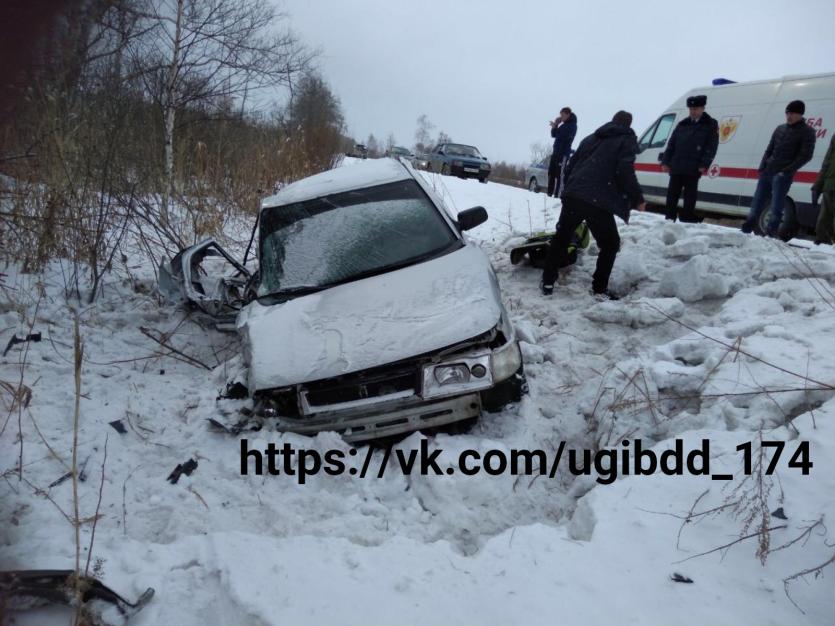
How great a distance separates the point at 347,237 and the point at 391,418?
1477mm

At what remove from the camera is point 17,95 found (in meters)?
0.69

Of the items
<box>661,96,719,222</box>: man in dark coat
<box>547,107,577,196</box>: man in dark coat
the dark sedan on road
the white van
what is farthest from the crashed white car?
the dark sedan on road

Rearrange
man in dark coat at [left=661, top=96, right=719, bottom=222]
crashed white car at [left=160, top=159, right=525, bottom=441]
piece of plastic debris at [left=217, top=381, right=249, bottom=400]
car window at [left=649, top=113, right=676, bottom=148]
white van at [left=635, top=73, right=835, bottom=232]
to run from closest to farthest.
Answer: crashed white car at [left=160, top=159, right=525, bottom=441], piece of plastic debris at [left=217, top=381, right=249, bottom=400], man in dark coat at [left=661, top=96, right=719, bottom=222], white van at [left=635, top=73, right=835, bottom=232], car window at [left=649, top=113, right=676, bottom=148]

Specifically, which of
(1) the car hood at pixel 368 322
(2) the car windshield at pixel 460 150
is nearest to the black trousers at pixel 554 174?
Result: (2) the car windshield at pixel 460 150

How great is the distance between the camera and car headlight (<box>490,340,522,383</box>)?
272 centimetres

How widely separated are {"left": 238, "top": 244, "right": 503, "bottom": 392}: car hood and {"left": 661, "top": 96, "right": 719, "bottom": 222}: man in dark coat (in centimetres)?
457

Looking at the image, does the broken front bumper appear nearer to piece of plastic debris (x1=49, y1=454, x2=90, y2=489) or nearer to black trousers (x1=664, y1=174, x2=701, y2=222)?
piece of plastic debris (x1=49, y1=454, x2=90, y2=489)

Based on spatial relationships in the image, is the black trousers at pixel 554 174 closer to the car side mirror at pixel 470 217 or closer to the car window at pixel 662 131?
the car window at pixel 662 131

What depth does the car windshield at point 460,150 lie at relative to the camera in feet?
57.8

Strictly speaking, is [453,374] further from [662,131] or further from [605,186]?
[662,131]

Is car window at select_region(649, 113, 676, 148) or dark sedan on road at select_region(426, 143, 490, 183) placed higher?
dark sedan on road at select_region(426, 143, 490, 183)

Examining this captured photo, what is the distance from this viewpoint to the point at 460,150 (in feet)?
58.5

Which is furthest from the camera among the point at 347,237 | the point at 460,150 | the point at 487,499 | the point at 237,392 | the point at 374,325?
the point at 460,150

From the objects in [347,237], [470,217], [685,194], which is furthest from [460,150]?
[347,237]
